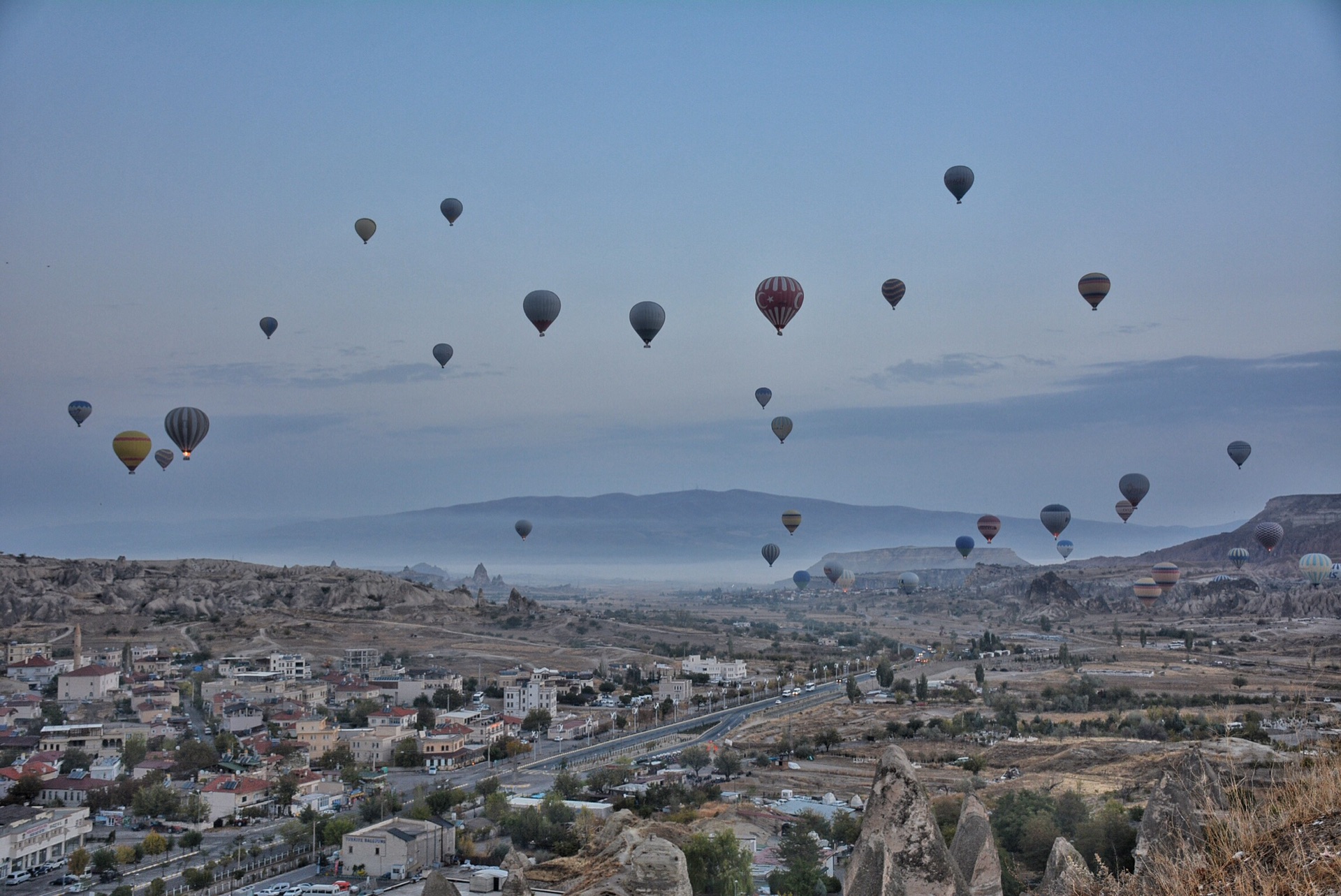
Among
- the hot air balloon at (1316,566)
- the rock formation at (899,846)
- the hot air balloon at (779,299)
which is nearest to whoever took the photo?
the rock formation at (899,846)

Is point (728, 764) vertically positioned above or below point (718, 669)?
below

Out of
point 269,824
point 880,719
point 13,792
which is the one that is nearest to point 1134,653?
point 880,719

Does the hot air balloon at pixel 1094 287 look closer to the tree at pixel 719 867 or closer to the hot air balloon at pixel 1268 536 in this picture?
the tree at pixel 719 867

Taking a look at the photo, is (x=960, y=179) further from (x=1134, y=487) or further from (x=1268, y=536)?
(x=1268, y=536)

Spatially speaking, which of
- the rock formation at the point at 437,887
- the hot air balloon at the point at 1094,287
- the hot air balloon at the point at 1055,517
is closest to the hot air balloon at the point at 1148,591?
the hot air balloon at the point at 1055,517

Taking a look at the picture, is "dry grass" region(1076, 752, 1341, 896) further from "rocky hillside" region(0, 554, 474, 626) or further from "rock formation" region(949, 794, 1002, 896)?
"rocky hillside" region(0, 554, 474, 626)

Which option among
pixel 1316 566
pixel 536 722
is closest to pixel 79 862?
pixel 536 722

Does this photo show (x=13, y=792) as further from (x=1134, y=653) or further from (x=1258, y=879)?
(x=1134, y=653)
